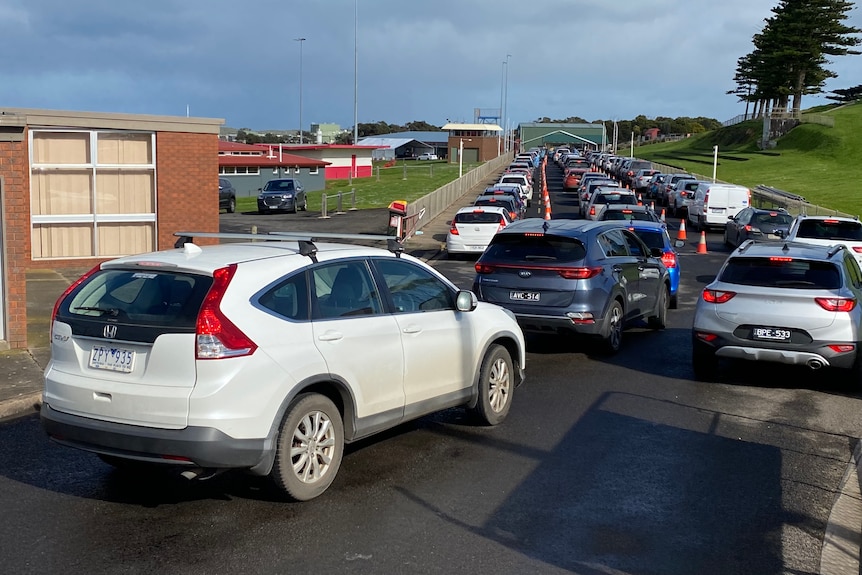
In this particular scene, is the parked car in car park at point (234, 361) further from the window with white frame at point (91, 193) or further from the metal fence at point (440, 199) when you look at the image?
the metal fence at point (440, 199)

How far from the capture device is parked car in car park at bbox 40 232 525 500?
19.3 feet

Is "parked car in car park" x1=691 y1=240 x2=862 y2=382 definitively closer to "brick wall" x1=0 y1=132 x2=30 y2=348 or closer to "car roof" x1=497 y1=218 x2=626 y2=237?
"car roof" x1=497 y1=218 x2=626 y2=237

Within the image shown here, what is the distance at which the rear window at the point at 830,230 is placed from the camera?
21.4 metres

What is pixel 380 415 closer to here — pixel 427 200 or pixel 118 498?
pixel 118 498

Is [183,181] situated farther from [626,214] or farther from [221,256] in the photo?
[221,256]

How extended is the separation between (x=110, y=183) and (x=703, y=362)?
13.5m

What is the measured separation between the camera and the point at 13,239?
11.4 metres

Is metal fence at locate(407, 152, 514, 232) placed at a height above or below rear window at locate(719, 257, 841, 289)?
below

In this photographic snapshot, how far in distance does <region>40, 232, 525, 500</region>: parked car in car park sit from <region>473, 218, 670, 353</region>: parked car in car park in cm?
450

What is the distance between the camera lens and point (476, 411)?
8438mm

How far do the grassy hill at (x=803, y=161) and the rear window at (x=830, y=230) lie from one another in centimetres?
2717

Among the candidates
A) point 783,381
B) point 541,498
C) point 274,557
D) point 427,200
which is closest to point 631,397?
point 783,381

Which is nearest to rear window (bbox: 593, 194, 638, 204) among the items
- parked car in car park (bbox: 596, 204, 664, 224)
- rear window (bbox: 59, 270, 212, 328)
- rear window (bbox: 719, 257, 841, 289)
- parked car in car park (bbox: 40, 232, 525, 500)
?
parked car in car park (bbox: 596, 204, 664, 224)

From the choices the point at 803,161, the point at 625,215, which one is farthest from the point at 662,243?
the point at 803,161
